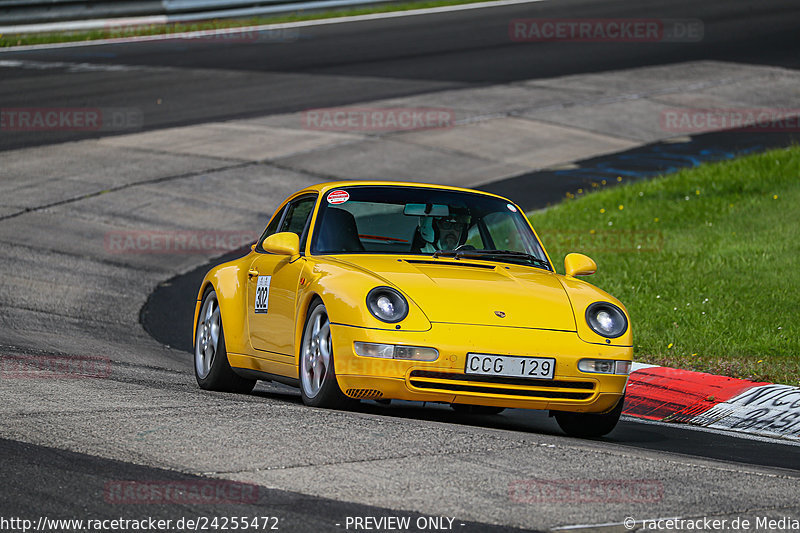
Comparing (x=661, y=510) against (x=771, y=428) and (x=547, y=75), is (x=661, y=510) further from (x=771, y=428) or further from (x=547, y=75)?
(x=547, y=75)

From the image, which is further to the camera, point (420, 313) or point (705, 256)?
point (705, 256)

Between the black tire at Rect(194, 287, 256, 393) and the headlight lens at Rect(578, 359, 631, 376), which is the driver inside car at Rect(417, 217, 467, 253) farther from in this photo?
the black tire at Rect(194, 287, 256, 393)

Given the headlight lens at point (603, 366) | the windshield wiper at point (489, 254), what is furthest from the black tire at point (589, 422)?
the windshield wiper at point (489, 254)

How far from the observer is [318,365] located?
23.1ft

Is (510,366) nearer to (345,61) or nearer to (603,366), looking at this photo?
(603,366)

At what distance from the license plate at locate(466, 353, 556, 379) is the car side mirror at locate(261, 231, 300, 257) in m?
1.55

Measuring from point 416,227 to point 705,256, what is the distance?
6.52 m

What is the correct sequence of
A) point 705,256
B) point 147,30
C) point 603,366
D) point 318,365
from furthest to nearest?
1. point 147,30
2. point 705,256
3. point 318,365
4. point 603,366

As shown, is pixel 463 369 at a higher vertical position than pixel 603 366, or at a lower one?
higher

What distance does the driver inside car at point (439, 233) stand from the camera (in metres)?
7.87

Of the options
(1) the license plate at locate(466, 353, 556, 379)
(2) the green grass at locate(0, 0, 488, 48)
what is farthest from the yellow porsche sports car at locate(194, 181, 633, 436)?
(2) the green grass at locate(0, 0, 488, 48)

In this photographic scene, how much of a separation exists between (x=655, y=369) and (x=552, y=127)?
538 inches

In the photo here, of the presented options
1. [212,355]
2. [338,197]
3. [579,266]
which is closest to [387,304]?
[338,197]

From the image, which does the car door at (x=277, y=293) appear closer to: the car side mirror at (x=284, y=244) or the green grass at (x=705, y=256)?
the car side mirror at (x=284, y=244)
